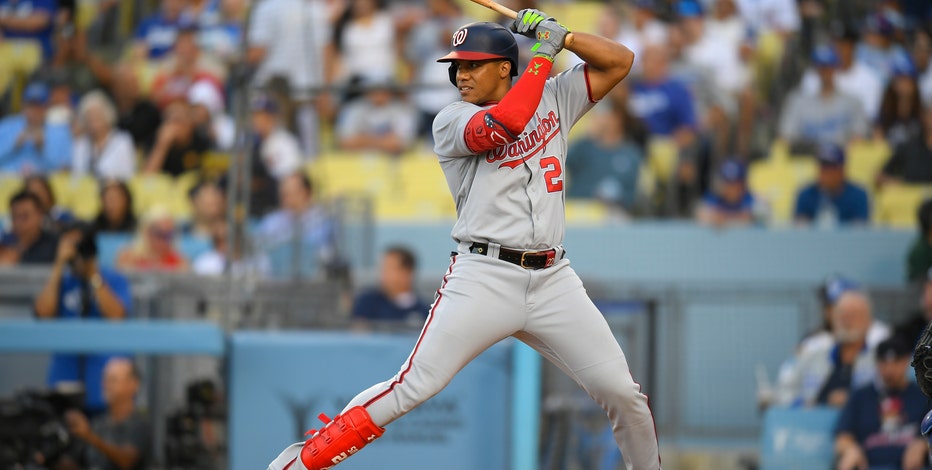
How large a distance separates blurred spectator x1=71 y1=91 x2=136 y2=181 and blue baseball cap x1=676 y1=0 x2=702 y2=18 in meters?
5.28

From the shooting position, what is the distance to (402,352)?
295 inches

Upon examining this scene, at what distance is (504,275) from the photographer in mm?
4750

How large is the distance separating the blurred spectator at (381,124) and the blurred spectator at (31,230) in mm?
3087

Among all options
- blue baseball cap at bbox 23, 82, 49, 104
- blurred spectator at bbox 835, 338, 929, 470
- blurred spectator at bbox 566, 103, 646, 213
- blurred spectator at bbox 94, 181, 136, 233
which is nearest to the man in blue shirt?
blue baseball cap at bbox 23, 82, 49, 104

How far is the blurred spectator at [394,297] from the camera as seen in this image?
8.44 m

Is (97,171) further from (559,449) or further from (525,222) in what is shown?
(525,222)

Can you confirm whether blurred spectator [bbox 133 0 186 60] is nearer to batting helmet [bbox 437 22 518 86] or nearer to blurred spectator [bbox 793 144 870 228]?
blurred spectator [bbox 793 144 870 228]

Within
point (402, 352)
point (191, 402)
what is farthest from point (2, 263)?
point (402, 352)

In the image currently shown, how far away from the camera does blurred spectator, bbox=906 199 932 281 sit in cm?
913

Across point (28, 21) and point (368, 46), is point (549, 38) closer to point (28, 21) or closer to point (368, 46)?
point (368, 46)

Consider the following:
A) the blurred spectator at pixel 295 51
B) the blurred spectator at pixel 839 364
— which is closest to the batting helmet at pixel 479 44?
the blurred spectator at pixel 839 364

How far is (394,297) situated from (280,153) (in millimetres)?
3098

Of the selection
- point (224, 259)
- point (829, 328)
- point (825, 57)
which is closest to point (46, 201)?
point (224, 259)

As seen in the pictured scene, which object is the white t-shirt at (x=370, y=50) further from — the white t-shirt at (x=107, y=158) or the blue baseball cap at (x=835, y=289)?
the blue baseball cap at (x=835, y=289)
